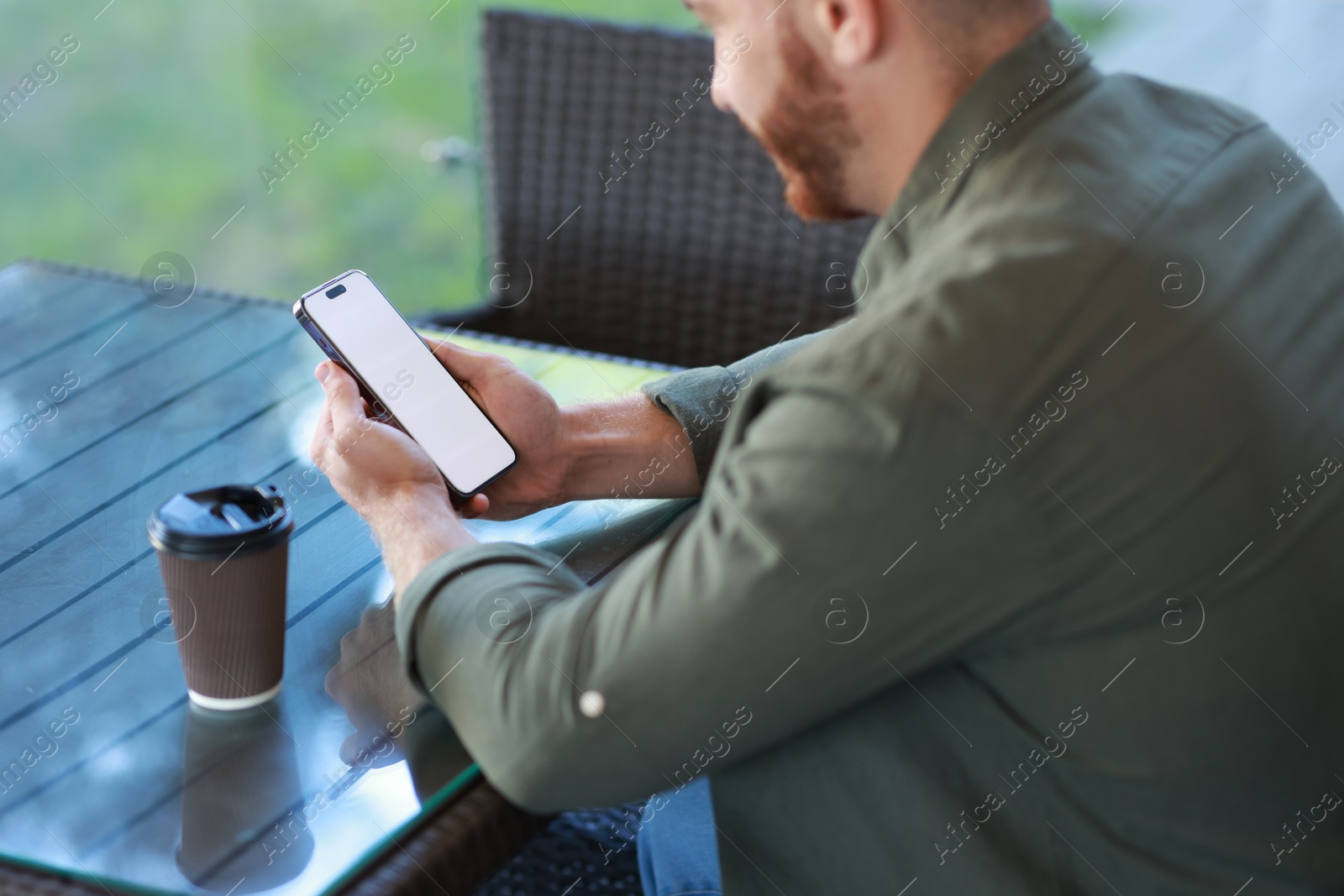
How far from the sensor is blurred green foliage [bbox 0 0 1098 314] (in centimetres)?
348

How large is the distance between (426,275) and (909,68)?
2.72 meters

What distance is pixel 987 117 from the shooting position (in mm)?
857

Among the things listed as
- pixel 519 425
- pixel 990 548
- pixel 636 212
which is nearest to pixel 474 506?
pixel 519 425

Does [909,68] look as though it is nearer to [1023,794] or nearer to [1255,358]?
[1255,358]

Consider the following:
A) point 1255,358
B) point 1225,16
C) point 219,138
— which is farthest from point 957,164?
point 219,138

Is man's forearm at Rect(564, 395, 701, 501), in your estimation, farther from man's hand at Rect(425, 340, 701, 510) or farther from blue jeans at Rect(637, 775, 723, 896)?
blue jeans at Rect(637, 775, 723, 896)

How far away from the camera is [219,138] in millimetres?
3602

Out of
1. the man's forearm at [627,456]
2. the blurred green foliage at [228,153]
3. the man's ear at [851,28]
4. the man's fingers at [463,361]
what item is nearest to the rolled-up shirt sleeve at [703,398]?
the man's forearm at [627,456]

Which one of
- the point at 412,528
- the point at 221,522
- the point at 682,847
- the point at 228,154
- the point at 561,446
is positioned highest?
the point at 221,522

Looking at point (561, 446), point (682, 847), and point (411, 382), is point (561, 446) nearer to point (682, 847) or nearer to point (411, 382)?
point (411, 382)

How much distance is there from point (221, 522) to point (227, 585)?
39 millimetres

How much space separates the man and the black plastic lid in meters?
0.10

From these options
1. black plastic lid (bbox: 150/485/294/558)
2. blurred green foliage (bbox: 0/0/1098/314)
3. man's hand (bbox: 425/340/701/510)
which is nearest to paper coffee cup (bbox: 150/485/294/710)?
black plastic lid (bbox: 150/485/294/558)

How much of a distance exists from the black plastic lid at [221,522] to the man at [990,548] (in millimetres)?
98
